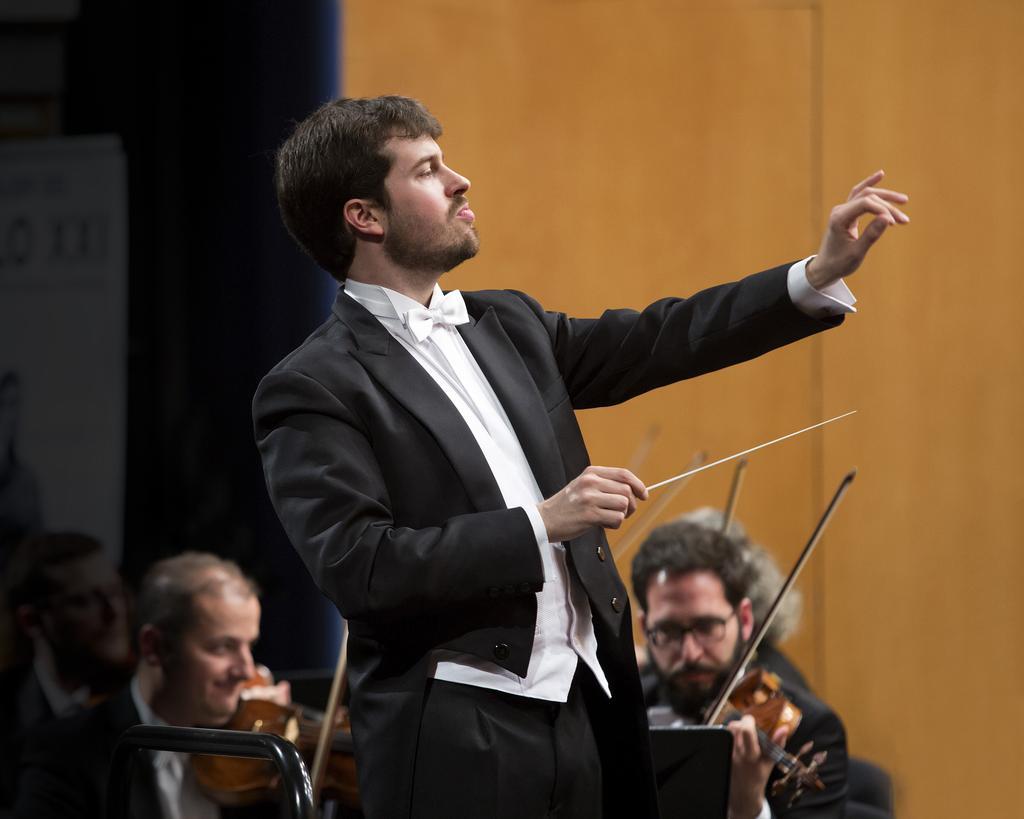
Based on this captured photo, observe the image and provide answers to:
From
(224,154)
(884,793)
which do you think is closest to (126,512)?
(224,154)

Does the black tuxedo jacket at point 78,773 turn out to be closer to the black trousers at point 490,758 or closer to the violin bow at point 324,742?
the violin bow at point 324,742

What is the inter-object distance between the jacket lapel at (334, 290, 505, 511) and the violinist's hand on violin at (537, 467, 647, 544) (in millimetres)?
94

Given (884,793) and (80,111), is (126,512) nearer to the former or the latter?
(80,111)

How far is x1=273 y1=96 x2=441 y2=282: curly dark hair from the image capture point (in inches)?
58.5

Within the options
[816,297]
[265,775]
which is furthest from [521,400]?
[265,775]

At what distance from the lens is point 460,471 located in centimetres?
134

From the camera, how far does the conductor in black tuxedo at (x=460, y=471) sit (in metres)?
1.28

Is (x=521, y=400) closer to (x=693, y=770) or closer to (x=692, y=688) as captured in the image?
(x=693, y=770)

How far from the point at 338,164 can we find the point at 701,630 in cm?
127

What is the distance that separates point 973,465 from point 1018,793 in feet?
2.95

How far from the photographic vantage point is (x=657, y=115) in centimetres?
375

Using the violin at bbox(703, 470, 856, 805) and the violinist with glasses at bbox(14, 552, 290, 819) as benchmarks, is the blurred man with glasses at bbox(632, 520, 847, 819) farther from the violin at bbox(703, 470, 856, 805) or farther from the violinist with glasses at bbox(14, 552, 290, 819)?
the violinist with glasses at bbox(14, 552, 290, 819)

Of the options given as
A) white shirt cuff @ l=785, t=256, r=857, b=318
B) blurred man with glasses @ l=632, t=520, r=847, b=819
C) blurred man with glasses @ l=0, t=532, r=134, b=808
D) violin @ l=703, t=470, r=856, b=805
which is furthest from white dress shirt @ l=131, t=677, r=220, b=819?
white shirt cuff @ l=785, t=256, r=857, b=318

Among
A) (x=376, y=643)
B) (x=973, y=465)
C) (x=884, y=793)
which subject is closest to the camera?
(x=376, y=643)
